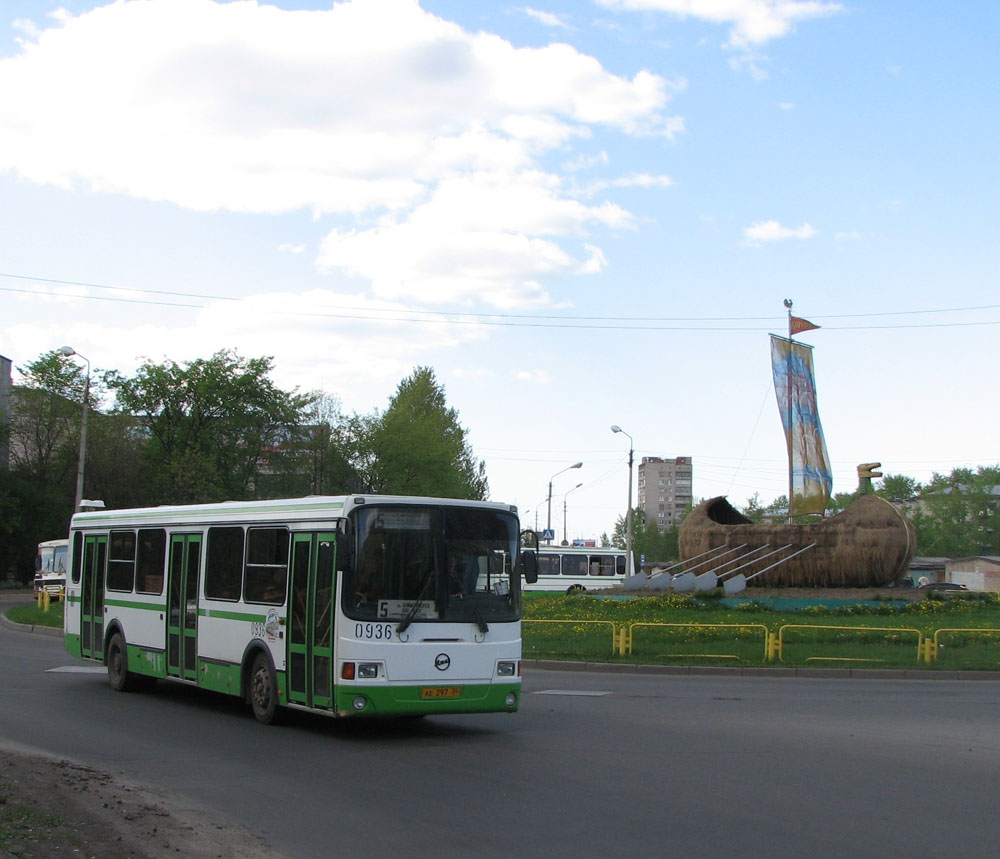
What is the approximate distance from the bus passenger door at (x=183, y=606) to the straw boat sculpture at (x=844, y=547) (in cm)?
2728

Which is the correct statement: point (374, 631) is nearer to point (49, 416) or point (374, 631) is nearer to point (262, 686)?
point (262, 686)

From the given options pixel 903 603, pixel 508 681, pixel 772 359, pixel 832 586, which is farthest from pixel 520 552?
pixel 772 359

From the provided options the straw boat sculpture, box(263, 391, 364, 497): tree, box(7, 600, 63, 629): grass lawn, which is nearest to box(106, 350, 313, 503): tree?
box(263, 391, 364, 497): tree

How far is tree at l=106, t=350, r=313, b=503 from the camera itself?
6419 cm

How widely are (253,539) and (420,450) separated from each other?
65.0 meters

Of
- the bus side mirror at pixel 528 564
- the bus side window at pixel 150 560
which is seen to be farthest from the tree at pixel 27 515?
the bus side mirror at pixel 528 564

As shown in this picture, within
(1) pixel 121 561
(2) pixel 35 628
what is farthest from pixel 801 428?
(1) pixel 121 561

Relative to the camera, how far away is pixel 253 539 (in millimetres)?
13336

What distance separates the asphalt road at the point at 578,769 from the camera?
24.6ft

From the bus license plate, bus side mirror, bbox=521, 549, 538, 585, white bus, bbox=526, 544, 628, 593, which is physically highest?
white bus, bbox=526, 544, 628, 593

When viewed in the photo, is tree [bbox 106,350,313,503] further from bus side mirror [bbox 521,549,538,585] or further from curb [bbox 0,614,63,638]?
bus side mirror [bbox 521,549,538,585]

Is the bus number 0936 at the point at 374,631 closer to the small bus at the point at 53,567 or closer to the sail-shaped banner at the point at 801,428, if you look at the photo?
the sail-shaped banner at the point at 801,428

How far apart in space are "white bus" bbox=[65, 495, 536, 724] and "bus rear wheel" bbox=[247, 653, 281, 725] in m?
0.02

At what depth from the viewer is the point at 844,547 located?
3825cm
